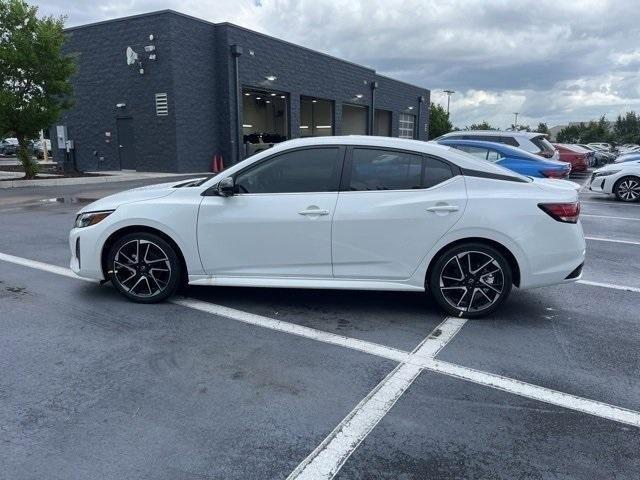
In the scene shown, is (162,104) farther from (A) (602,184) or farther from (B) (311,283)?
(B) (311,283)

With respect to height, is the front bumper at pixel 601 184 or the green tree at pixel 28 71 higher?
the green tree at pixel 28 71

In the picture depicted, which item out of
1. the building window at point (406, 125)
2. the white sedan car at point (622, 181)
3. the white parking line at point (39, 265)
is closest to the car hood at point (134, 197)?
the white parking line at point (39, 265)

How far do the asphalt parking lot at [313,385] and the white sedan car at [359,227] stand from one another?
1.21ft

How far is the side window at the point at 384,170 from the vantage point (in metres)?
4.55

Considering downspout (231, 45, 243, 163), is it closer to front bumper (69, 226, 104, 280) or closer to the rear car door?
front bumper (69, 226, 104, 280)

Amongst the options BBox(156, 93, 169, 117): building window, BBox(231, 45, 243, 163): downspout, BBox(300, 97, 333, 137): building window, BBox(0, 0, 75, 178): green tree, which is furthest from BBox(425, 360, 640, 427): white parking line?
BBox(300, 97, 333, 137): building window

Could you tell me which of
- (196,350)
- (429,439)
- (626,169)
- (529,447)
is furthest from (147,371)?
(626,169)

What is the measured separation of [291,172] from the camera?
4656 millimetres

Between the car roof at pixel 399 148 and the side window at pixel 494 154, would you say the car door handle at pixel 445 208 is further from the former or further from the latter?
the side window at pixel 494 154

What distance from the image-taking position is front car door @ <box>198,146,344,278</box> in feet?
14.8

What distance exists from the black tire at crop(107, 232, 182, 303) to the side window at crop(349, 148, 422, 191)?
187cm

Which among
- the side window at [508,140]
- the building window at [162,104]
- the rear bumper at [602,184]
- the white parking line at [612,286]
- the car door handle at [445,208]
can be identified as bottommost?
the white parking line at [612,286]

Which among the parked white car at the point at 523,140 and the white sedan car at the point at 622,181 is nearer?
Answer: the parked white car at the point at 523,140

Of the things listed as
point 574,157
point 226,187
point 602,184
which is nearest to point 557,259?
point 226,187
